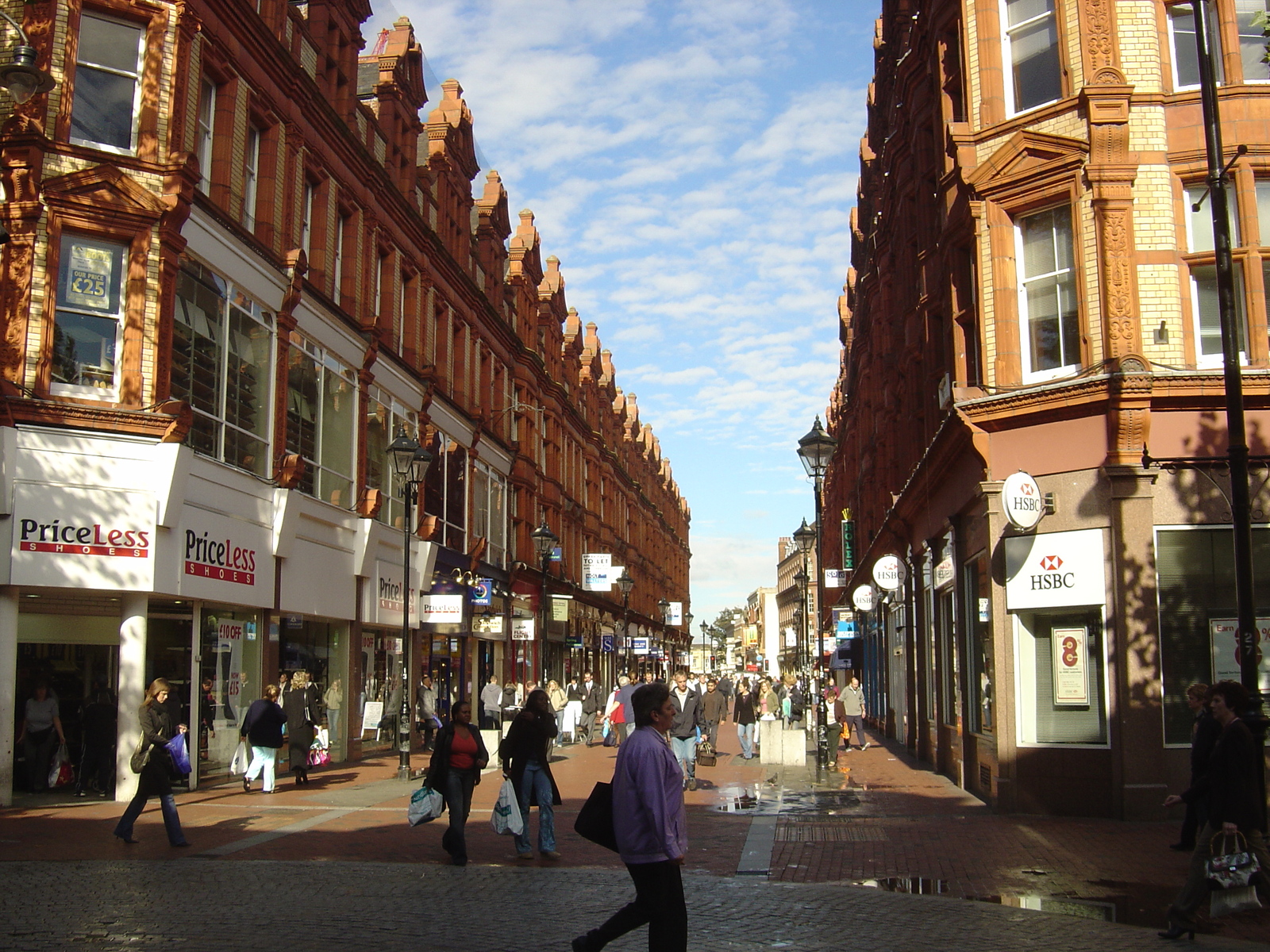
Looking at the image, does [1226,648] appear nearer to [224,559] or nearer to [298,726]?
[298,726]

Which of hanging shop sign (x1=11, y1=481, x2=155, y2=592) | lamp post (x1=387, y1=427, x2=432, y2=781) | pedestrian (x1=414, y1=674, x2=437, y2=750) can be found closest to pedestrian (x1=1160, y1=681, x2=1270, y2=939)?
lamp post (x1=387, y1=427, x2=432, y2=781)

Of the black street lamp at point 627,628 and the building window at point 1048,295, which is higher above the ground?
the building window at point 1048,295

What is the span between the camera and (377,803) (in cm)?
1834

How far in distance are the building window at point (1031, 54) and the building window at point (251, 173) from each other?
13.3m

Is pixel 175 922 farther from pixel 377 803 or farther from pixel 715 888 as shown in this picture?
pixel 377 803

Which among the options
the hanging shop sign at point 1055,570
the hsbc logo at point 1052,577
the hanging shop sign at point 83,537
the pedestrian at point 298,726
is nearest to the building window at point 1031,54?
the hanging shop sign at point 1055,570

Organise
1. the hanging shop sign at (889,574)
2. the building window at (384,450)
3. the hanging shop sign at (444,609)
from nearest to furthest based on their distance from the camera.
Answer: the hanging shop sign at (444,609) → the building window at (384,450) → the hanging shop sign at (889,574)

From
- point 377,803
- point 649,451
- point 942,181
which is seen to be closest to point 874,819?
point 377,803

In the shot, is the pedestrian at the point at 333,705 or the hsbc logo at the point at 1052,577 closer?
the hsbc logo at the point at 1052,577

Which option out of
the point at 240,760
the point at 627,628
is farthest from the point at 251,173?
the point at 627,628

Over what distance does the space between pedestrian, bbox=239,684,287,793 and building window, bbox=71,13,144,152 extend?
8.81 metres

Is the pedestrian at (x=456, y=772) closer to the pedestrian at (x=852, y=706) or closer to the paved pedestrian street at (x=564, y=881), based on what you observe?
the paved pedestrian street at (x=564, y=881)

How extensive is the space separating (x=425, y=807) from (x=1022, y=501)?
29.4 feet

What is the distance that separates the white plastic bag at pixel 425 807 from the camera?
41.8 feet
